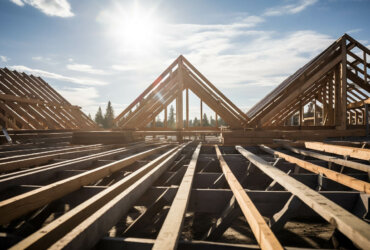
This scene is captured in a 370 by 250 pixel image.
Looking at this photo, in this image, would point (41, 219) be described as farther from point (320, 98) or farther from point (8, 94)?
point (320, 98)

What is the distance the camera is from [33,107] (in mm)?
12289

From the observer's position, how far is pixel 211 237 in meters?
2.19

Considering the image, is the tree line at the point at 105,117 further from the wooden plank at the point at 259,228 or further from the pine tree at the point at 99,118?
the wooden plank at the point at 259,228

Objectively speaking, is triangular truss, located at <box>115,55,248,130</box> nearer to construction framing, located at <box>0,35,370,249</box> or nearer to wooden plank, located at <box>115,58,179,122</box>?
wooden plank, located at <box>115,58,179,122</box>

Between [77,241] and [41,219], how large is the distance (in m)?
1.20

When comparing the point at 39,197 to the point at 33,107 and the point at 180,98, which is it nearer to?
the point at 180,98

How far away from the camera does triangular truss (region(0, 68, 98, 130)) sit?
10680 millimetres

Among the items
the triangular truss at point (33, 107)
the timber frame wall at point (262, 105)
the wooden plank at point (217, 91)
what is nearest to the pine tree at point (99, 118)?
the triangular truss at point (33, 107)

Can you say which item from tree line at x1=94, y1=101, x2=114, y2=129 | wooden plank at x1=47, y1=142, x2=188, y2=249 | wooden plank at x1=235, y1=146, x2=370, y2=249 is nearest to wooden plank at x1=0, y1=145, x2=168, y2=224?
wooden plank at x1=47, y1=142, x2=188, y2=249

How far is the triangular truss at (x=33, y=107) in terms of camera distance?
1068 cm

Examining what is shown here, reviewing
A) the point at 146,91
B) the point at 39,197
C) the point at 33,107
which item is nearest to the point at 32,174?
the point at 39,197

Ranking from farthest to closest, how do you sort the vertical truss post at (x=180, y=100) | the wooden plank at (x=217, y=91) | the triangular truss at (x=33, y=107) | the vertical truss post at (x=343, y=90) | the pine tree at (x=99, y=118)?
the pine tree at (x=99, y=118), the triangular truss at (x=33, y=107), the vertical truss post at (x=343, y=90), the vertical truss post at (x=180, y=100), the wooden plank at (x=217, y=91)

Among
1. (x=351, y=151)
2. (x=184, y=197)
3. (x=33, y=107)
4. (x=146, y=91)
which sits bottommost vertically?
(x=184, y=197)

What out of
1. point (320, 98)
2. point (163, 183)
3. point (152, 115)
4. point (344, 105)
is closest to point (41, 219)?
point (163, 183)
